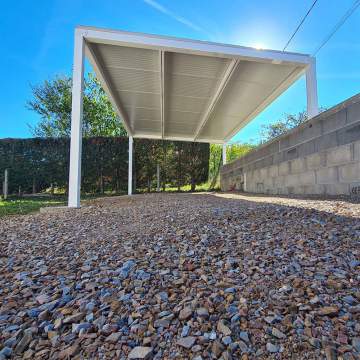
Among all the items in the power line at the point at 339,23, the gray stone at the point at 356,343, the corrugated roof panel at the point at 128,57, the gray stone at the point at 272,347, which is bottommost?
the gray stone at the point at 272,347

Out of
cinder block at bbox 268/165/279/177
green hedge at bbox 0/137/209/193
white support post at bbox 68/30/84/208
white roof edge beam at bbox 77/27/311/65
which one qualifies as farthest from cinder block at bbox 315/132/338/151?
green hedge at bbox 0/137/209/193

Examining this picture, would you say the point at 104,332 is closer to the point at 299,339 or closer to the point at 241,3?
the point at 299,339

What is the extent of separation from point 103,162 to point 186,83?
522 centimetres

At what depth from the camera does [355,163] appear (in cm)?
301

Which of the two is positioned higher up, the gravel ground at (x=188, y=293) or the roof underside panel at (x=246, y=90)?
the roof underside panel at (x=246, y=90)

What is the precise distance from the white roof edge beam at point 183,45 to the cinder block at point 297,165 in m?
1.96

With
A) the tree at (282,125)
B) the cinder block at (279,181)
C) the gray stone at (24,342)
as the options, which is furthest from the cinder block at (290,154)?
the tree at (282,125)

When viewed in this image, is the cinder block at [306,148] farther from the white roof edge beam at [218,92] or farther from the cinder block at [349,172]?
the white roof edge beam at [218,92]

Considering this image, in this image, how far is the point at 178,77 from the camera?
5.19 metres

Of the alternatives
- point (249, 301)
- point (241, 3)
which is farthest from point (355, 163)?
point (241, 3)

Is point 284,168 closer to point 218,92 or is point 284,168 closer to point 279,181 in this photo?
point 279,181

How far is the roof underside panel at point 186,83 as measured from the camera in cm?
448

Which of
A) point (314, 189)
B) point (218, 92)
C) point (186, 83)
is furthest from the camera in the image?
point (218, 92)

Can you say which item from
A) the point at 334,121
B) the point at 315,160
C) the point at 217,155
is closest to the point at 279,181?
the point at 315,160
